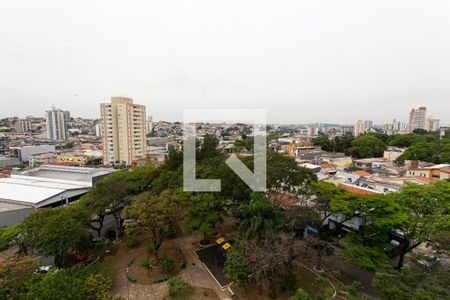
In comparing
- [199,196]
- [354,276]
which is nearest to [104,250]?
[199,196]

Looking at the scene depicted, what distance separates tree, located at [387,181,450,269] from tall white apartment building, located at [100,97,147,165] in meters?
34.5

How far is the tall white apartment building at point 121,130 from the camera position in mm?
34406

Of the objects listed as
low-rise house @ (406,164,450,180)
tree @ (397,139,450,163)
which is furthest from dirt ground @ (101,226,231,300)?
tree @ (397,139,450,163)

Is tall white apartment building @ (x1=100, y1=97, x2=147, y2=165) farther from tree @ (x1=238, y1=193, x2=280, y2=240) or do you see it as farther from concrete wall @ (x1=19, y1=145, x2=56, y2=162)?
tree @ (x1=238, y1=193, x2=280, y2=240)

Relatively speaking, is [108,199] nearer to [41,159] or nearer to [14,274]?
[14,274]

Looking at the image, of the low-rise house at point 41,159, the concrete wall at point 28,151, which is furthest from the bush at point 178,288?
the concrete wall at point 28,151

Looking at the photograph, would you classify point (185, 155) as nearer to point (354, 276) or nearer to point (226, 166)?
point (226, 166)

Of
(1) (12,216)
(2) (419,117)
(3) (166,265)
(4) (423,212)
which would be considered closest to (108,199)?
(3) (166,265)

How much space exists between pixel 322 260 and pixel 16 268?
32.4ft

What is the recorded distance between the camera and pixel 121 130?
115 ft

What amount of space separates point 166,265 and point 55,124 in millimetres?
75297

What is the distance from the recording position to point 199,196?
1016 cm

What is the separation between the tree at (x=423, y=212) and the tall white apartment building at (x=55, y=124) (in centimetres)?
7938

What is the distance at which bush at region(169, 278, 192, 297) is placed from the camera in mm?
7784
